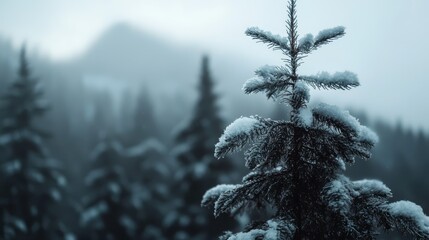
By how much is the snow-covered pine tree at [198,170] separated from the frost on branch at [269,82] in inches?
627

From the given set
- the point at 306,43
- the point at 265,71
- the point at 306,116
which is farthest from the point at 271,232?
the point at 306,43

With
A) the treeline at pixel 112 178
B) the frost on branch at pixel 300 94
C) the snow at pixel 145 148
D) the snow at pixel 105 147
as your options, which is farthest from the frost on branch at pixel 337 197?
the snow at pixel 145 148

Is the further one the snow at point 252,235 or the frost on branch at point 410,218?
the snow at point 252,235

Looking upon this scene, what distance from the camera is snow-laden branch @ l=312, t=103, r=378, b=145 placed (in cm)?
341

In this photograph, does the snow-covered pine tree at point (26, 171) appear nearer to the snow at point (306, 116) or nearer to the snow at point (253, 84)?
the snow at point (253, 84)

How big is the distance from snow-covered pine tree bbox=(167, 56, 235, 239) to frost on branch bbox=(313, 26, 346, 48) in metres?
16.1

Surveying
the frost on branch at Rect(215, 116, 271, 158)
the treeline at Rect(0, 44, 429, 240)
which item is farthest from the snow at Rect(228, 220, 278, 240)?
the treeline at Rect(0, 44, 429, 240)

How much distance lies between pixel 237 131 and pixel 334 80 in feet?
3.20

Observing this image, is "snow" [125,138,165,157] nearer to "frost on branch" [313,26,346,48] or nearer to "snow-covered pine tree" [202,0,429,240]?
"snow-covered pine tree" [202,0,429,240]

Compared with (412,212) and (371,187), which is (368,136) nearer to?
(371,187)

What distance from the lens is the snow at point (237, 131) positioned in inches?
137

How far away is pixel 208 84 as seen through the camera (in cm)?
2308

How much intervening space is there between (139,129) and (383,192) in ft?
106

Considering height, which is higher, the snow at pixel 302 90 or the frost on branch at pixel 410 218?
the snow at pixel 302 90
